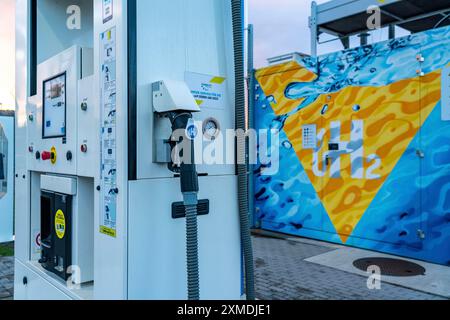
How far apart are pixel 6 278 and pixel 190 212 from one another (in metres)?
3.63

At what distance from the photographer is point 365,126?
18.0 feet

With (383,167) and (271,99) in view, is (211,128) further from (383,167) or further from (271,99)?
(271,99)

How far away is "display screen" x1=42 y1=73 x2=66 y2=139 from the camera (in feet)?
8.40

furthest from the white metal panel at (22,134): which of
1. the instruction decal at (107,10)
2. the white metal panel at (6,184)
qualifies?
the white metal panel at (6,184)

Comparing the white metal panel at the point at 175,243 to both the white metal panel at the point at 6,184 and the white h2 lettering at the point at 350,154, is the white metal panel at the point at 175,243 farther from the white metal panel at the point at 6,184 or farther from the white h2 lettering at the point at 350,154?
the white metal panel at the point at 6,184

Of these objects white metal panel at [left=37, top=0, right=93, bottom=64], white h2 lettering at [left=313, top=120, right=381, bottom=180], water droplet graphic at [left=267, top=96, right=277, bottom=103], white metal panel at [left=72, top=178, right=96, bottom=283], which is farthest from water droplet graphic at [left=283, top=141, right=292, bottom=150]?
white metal panel at [left=72, top=178, right=96, bottom=283]

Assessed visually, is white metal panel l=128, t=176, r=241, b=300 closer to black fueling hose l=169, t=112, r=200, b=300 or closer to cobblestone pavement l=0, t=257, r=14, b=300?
black fueling hose l=169, t=112, r=200, b=300

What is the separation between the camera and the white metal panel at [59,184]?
2.44 meters

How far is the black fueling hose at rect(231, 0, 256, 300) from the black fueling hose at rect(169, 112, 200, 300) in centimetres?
43

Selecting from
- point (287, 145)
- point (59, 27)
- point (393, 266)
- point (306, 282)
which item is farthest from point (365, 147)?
point (59, 27)

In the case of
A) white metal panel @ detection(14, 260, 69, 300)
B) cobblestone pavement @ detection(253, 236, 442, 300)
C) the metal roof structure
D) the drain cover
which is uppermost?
the metal roof structure

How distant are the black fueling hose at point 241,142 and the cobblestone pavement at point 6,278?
114 inches

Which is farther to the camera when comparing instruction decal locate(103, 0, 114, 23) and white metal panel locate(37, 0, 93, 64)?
white metal panel locate(37, 0, 93, 64)
